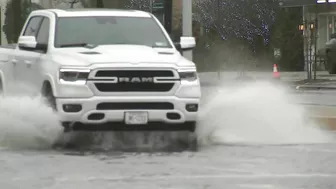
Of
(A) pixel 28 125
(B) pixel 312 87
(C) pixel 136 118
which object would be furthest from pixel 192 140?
(B) pixel 312 87

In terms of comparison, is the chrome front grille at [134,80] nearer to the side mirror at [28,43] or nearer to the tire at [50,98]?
the tire at [50,98]

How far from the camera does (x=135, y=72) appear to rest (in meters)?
12.2

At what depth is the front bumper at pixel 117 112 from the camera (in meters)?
12.0

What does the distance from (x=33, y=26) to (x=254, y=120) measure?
375 cm

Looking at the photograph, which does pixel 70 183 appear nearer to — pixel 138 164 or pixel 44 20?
pixel 138 164

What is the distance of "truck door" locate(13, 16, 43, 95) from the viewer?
13.5 meters

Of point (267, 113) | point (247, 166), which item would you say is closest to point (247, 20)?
point (267, 113)

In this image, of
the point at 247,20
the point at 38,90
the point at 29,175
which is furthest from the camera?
the point at 247,20

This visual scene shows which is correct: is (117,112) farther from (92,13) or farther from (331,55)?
(331,55)

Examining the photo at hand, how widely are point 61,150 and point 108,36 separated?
78.8 inches

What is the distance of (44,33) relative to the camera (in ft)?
45.2

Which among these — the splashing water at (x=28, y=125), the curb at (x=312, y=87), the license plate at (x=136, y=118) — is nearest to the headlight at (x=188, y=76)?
the license plate at (x=136, y=118)

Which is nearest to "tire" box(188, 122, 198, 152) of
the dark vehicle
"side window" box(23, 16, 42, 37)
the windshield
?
the windshield

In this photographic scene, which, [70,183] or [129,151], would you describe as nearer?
[70,183]
